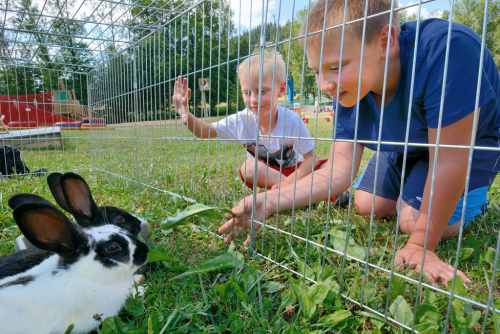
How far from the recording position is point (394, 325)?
96cm

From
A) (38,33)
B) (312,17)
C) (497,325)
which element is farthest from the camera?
(38,33)

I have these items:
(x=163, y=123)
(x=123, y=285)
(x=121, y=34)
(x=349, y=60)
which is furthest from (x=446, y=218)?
(x=121, y=34)

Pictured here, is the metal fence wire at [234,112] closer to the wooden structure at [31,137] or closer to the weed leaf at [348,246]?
the weed leaf at [348,246]

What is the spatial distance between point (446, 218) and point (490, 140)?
2.19 feet

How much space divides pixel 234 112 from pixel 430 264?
1.53m

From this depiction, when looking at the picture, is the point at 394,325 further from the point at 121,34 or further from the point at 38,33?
the point at 38,33

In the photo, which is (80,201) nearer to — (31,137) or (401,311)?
(401,311)

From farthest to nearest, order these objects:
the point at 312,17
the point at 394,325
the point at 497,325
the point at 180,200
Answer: the point at 180,200, the point at 312,17, the point at 394,325, the point at 497,325

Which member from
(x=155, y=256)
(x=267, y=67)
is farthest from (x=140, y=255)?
(x=267, y=67)

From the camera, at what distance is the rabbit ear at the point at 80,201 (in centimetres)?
130


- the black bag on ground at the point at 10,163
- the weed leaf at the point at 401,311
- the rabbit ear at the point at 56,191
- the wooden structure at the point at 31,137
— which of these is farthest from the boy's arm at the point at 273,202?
the wooden structure at the point at 31,137

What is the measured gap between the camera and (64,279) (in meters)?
1.03

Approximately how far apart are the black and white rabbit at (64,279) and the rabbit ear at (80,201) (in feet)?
0.59

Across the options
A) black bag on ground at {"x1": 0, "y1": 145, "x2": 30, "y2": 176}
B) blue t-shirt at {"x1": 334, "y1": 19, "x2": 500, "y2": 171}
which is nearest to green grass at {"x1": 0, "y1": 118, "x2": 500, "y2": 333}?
blue t-shirt at {"x1": 334, "y1": 19, "x2": 500, "y2": 171}
